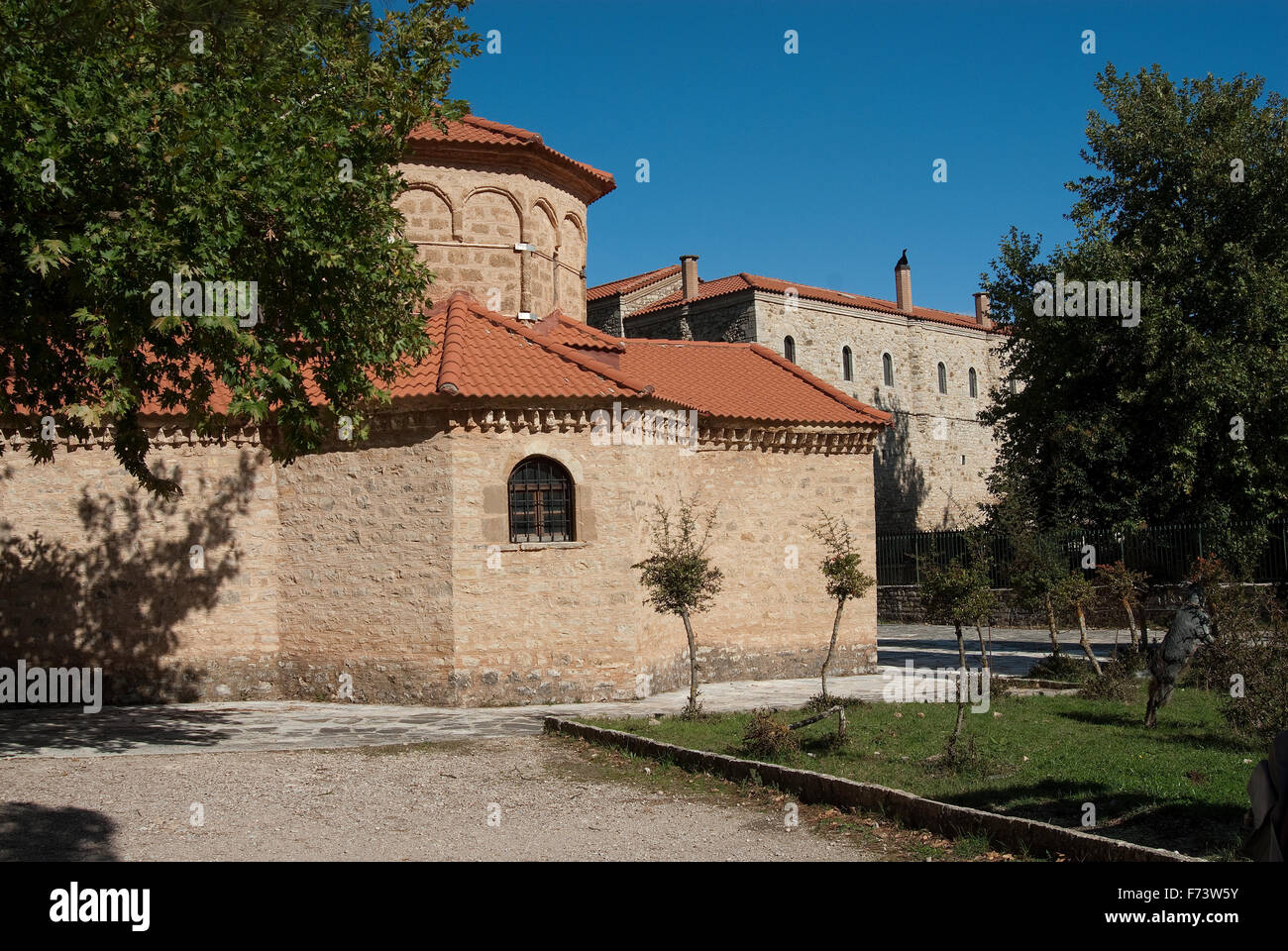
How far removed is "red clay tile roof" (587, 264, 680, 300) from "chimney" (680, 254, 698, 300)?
3.70ft

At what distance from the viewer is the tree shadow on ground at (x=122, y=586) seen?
15953 millimetres

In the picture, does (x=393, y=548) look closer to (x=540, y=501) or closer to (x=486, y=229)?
(x=540, y=501)

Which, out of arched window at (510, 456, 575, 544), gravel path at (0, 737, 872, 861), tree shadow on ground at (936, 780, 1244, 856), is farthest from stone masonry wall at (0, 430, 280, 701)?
tree shadow on ground at (936, 780, 1244, 856)

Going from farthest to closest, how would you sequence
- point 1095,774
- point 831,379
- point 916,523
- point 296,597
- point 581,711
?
point 916,523
point 831,379
point 296,597
point 581,711
point 1095,774

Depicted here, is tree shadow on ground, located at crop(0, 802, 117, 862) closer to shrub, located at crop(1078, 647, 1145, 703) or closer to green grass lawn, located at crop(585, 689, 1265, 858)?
Result: green grass lawn, located at crop(585, 689, 1265, 858)

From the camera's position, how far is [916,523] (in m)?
47.6

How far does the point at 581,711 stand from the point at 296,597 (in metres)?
4.94

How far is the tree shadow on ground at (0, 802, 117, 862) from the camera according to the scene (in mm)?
7723

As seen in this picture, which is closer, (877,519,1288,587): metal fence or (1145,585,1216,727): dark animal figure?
(1145,585,1216,727): dark animal figure

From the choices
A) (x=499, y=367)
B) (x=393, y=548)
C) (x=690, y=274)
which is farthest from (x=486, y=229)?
(x=690, y=274)

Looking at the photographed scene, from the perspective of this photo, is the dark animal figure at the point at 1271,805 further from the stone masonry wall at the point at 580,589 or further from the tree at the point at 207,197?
the stone masonry wall at the point at 580,589

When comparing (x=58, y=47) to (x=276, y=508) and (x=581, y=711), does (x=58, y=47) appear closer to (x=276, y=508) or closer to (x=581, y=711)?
(x=276, y=508)

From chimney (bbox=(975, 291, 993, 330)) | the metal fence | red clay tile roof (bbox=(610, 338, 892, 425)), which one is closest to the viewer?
red clay tile roof (bbox=(610, 338, 892, 425))
